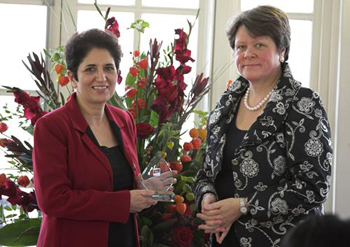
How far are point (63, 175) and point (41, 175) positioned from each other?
0.07 metres

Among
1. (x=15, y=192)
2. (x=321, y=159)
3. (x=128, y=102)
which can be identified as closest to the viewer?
(x=321, y=159)

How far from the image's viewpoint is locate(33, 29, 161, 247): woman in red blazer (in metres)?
1.81

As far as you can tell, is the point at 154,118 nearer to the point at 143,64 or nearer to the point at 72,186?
the point at 143,64

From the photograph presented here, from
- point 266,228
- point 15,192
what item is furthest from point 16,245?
point 266,228

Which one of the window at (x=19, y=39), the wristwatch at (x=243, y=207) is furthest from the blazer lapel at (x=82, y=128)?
the window at (x=19, y=39)

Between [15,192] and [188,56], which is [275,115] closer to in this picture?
[188,56]

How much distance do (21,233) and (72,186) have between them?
1.49 ft

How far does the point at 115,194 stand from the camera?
6.10 feet

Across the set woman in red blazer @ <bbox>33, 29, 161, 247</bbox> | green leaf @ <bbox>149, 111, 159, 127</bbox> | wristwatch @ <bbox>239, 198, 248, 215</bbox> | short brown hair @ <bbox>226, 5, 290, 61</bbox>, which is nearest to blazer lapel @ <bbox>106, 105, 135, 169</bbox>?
woman in red blazer @ <bbox>33, 29, 161, 247</bbox>

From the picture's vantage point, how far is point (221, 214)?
6.03 ft

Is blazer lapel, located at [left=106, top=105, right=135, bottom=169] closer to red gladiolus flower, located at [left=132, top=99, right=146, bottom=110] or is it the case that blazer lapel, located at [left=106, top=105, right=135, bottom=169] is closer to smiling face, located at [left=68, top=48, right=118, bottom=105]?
smiling face, located at [left=68, top=48, right=118, bottom=105]

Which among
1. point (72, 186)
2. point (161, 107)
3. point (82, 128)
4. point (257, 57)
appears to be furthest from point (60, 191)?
point (257, 57)

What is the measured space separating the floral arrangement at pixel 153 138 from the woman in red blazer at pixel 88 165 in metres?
0.21

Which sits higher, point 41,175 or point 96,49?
point 96,49
